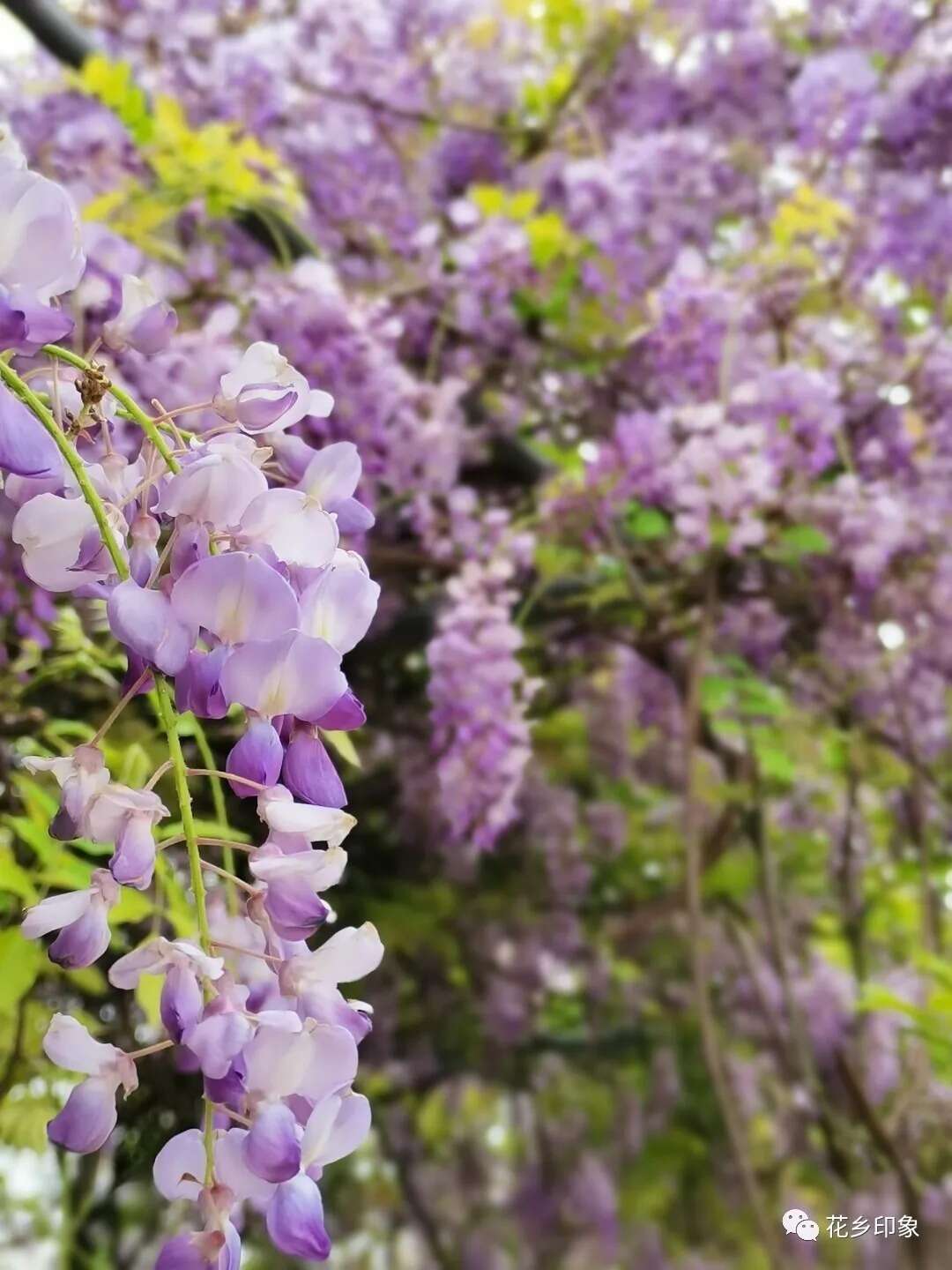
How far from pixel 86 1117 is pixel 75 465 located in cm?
20

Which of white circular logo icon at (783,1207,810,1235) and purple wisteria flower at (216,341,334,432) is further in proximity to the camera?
white circular logo icon at (783,1207,810,1235)

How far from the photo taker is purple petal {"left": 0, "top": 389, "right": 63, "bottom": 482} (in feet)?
1.19

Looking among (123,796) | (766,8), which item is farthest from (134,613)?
(766,8)

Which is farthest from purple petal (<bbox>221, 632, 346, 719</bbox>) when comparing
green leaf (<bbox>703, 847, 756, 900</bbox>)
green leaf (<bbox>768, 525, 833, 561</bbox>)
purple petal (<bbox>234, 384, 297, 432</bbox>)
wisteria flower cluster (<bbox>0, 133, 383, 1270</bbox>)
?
green leaf (<bbox>703, 847, 756, 900</bbox>)

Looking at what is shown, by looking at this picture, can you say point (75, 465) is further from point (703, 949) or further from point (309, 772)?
point (703, 949)

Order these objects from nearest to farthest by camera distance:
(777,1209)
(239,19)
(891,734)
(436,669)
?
(436,669), (891,734), (239,19), (777,1209)

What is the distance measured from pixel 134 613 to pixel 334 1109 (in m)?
0.17

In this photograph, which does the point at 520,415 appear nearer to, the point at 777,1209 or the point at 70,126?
the point at 70,126

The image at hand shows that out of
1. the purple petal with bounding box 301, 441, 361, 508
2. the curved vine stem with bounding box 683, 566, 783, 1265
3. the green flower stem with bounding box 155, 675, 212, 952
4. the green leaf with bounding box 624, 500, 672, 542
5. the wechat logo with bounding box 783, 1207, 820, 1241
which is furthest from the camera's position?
the green leaf with bounding box 624, 500, 672, 542

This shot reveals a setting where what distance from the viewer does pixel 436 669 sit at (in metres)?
1.17

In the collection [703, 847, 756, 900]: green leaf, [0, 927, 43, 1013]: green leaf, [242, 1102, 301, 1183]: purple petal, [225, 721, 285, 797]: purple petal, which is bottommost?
[703, 847, 756, 900]: green leaf

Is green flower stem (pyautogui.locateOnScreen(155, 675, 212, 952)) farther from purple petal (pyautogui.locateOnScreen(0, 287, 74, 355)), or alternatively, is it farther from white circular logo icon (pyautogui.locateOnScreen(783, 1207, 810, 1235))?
white circular logo icon (pyautogui.locateOnScreen(783, 1207, 810, 1235))

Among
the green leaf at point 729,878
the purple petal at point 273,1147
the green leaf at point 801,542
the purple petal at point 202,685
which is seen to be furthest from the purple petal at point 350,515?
the green leaf at point 729,878

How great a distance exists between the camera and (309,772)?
1.31 feet
